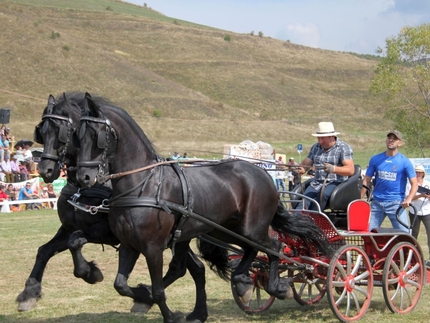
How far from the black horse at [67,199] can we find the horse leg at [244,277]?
1.32m

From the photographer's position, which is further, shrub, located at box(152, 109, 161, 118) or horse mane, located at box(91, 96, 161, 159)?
shrub, located at box(152, 109, 161, 118)

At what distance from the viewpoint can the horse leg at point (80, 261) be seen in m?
6.88

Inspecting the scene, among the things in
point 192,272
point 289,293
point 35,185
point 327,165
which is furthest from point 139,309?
point 35,185

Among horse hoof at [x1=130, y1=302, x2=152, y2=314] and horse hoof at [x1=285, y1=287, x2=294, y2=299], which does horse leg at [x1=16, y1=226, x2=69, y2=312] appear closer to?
horse hoof at [x1=130, y1=302, x2=152, y2=314]

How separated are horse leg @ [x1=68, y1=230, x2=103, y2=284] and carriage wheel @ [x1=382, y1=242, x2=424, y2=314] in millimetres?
3055

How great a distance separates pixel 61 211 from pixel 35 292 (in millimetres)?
881

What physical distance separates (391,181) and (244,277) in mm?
2363

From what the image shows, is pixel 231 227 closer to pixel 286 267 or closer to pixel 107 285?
pixel 286 267

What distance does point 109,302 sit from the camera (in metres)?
8.15

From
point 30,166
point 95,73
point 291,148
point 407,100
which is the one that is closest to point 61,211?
point 30,166

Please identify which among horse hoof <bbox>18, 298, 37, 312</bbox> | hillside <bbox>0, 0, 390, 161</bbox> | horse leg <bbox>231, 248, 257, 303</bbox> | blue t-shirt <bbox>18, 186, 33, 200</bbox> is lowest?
blue t-shirt <bbox>18, 186, 33, 200</bbox>

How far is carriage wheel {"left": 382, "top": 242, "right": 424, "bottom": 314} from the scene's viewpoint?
24.0 ft

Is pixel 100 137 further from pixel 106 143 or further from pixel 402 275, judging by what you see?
pixel 402 275

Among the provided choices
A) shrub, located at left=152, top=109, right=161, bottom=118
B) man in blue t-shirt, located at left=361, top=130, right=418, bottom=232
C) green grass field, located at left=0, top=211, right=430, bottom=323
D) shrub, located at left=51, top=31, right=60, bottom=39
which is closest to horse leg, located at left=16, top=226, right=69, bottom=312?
green grass field, located at left=0, top=211, right=430, bottom=323
